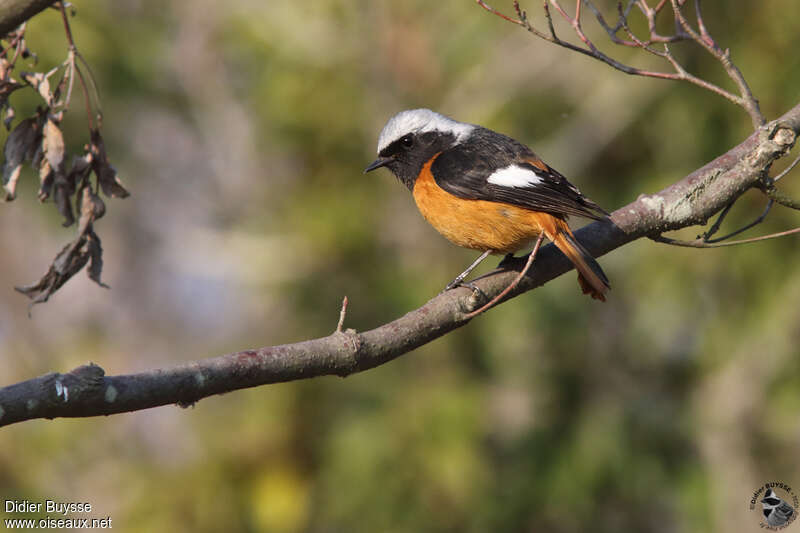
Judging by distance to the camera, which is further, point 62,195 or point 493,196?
point 493,196

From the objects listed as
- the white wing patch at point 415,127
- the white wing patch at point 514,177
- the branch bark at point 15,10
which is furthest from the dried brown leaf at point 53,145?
the white wing patch at point 415,127

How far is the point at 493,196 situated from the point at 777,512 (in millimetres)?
2759

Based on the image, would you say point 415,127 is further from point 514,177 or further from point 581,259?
point 581,259

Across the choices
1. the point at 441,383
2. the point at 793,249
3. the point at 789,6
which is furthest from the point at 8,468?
the point at 789,6

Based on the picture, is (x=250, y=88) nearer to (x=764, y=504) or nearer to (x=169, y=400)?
(x=764, y=504)

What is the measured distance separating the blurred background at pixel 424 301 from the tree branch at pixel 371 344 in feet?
9.11

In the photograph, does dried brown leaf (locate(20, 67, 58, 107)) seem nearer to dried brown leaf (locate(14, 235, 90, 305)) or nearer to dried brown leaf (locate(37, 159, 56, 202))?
dried brown leaf (locate(37, 159, 56, 202))

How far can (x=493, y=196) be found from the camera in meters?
4.01

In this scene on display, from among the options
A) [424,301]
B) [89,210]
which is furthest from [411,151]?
[89,210]

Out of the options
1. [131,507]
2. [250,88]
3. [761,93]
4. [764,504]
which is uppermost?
[250,88]

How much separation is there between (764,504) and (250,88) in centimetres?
549

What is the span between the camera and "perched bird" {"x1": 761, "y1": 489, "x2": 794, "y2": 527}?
16.4 feet

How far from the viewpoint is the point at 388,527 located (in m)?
6.21

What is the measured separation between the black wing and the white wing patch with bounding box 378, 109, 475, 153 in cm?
17
